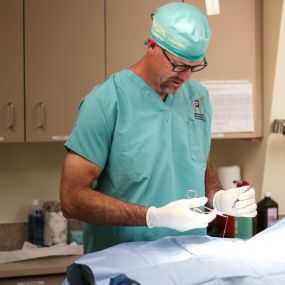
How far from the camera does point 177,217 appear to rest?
4.39 feet

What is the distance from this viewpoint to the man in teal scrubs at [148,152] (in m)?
1.39

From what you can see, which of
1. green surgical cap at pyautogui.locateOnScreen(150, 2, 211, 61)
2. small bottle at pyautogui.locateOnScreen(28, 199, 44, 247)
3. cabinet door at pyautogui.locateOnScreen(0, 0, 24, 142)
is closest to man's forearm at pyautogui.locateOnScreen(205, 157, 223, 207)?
green surgical cap at pyautogui.locateOnScreen(150, 2, 211, 61)

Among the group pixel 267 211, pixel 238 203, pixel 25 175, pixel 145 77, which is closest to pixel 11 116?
pixel 25 175

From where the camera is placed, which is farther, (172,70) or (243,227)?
(243,227)

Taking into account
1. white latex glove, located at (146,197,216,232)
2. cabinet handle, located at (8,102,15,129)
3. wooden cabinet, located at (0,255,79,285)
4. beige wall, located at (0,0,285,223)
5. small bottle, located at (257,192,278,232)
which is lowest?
wooden cabinet, located at (0,255,79,285)

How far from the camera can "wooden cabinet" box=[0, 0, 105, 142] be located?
228cm

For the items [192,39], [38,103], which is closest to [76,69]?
[38,103]

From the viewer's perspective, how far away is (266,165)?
251cm

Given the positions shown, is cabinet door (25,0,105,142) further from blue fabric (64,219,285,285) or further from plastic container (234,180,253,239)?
blue fabric (64,219,285,285)

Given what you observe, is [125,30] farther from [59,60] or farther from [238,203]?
[238,203]

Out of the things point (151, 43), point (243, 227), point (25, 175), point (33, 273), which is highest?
point (151, 43)

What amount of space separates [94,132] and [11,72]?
3.25ft

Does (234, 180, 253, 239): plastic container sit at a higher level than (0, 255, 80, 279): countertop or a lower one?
higher

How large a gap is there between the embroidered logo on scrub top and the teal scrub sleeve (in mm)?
310
